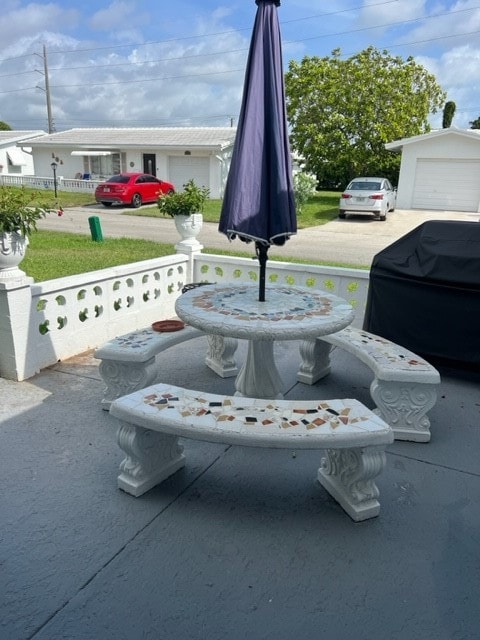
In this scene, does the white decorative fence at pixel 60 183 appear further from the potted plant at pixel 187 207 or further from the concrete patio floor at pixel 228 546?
the concrete patio floor at pixel 228 546

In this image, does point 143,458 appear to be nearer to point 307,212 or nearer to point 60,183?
point 307,212

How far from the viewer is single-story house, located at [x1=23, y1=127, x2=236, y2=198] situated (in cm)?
2506

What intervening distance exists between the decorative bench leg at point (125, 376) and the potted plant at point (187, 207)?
299 centimetres

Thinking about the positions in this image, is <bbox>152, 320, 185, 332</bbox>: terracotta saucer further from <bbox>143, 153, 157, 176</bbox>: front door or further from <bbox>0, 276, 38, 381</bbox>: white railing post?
<bbox>143, 153, 157, 176</bbox>: front door

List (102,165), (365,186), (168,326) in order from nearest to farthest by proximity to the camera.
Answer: (168,326)
(365,186)
(102,165)

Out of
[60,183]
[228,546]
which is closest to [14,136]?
[60,183]

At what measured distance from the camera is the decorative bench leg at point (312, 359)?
4508mm

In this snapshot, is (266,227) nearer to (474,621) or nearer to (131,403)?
(131,403)

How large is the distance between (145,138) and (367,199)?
51.6 feet

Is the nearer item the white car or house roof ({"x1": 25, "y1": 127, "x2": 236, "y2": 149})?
the white car

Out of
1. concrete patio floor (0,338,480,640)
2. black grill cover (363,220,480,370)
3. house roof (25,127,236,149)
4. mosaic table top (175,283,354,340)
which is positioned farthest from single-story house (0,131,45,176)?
concrete patio floor (0,338,480,640)

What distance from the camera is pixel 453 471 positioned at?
3.22 meters

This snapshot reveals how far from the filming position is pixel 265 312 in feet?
11.1

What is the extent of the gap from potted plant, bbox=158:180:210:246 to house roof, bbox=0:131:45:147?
30.9 meters
